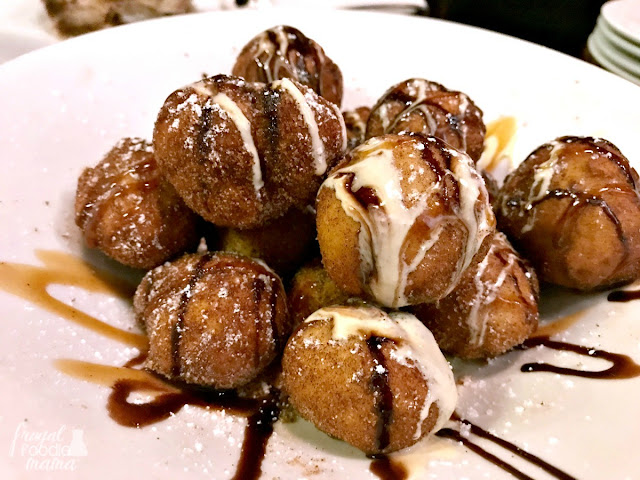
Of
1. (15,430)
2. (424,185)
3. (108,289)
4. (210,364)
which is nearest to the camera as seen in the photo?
(15,430)

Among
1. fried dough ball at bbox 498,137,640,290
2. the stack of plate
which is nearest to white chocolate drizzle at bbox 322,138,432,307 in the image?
fried dough ball at bbox 498,137,640,290

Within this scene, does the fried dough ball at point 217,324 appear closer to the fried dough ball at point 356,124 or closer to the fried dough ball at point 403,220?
the fried dough ball at point 403,220

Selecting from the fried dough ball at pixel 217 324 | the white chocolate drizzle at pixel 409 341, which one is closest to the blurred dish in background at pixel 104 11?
the fried dough ball at pixel 217 324

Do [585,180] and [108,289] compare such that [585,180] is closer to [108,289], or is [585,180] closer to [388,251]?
[388,251]

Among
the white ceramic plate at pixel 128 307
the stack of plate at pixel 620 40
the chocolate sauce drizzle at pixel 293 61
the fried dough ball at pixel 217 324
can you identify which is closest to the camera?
the white ceramic plate at pixel 128 307

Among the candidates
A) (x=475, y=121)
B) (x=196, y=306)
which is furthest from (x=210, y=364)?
(x=475, y=121)

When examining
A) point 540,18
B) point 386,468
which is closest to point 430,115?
point 386,468

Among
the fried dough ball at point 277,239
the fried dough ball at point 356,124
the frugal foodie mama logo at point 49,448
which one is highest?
the fried dough ball at point 356,124

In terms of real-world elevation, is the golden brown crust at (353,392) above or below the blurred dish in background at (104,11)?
below
